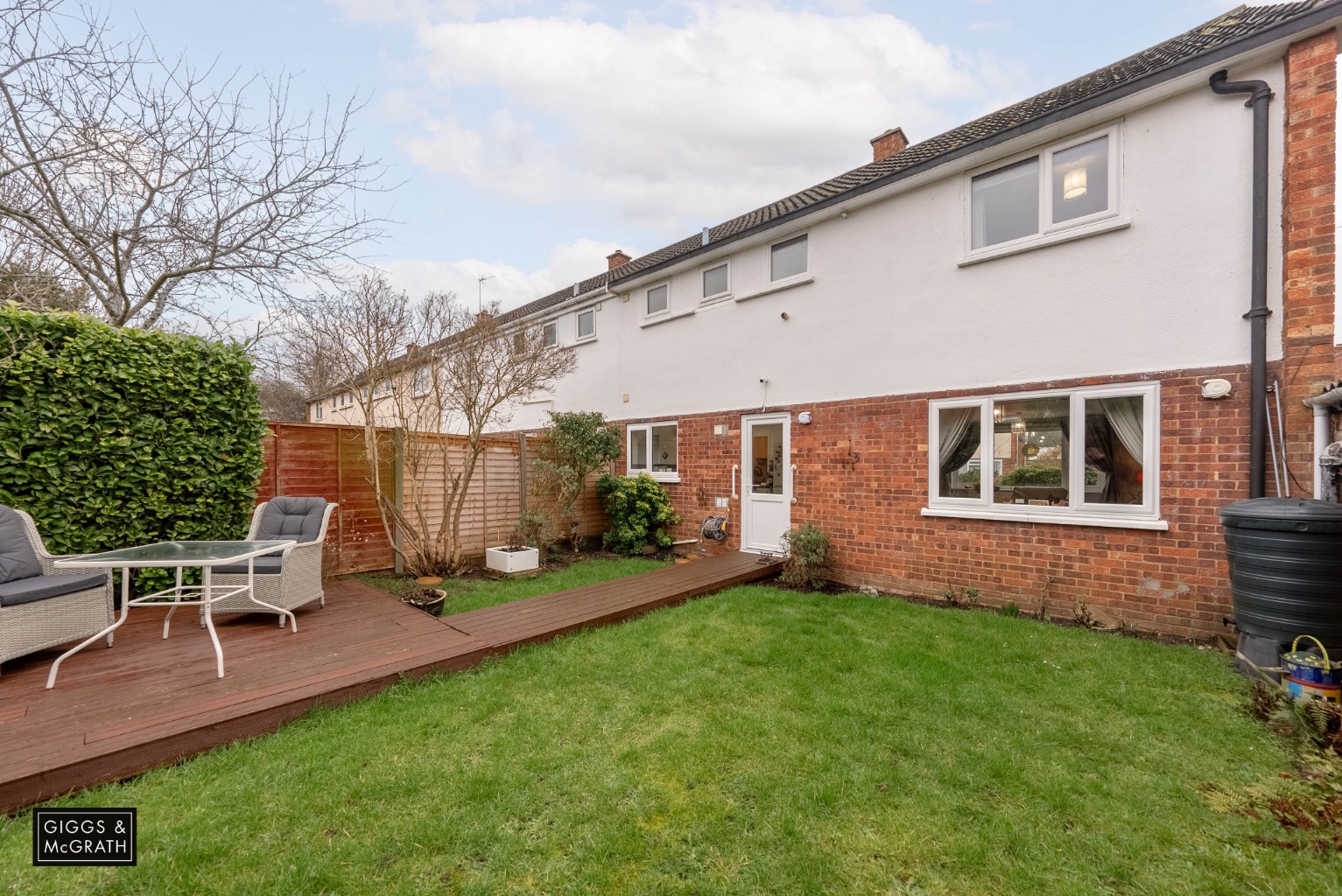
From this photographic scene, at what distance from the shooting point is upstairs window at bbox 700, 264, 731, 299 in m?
8.77

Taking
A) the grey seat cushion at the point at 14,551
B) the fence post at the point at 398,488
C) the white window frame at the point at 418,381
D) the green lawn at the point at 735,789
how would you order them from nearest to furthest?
the green lawn at the point at 735,789 < the grey seat cushion at the point at 14,551 < the fence post at the point at 398,488 < the white window frame at the point at 418,381

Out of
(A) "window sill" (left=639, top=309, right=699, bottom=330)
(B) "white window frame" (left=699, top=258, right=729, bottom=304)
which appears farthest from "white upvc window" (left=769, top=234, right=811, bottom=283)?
(A) "window sill" (left=639, top=309, right=699, bottom=330)

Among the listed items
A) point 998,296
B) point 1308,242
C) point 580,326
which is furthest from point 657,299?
point 1308,242

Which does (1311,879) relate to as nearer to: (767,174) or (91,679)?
(91,679)

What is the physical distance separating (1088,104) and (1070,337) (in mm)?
2308

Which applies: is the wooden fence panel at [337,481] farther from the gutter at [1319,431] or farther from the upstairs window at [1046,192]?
the gutter at [1319,431]

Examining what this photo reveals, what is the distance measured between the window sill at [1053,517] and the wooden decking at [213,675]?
141 inches

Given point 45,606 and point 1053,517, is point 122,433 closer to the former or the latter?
point 45,606

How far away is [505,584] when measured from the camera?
6828 mm

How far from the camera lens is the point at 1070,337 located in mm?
5398

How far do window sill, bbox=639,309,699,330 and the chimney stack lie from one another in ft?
15.2

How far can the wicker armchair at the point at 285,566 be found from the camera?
15.1 ft

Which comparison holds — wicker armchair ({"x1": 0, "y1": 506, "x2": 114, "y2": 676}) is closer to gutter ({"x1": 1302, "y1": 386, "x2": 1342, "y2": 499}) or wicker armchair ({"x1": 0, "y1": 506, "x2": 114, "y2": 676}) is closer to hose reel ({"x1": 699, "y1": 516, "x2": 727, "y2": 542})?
hose reel ({"x1": 699, "y1": 516, "x2": 727, "y2": 542})

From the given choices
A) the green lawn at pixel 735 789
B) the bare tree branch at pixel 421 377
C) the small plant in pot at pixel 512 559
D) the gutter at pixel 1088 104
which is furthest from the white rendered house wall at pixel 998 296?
the small plant in pot at pixel 512 559
